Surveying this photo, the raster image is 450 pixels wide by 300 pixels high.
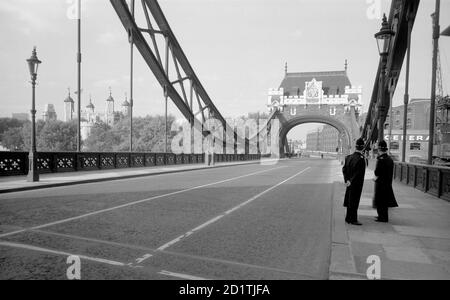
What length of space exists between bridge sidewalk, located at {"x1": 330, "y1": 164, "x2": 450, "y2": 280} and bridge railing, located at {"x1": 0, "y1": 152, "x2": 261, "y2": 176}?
13358mm

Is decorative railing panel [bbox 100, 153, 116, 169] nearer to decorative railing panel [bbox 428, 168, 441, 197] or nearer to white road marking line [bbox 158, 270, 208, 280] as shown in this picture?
decorative railing panel [bbox 428, 168, 441, 197]

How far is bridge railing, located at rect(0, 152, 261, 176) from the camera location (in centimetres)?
1423

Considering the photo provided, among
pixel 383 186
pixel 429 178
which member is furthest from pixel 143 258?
pixel 429 178

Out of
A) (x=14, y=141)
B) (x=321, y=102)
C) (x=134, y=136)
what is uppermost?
(x=321, y=102)

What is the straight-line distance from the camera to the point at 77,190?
10.6m

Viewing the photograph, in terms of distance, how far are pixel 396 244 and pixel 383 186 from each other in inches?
77.8

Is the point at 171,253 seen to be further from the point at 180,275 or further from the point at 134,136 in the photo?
the point at 134,136

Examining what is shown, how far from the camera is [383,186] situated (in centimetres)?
663

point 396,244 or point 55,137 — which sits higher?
point 55,137

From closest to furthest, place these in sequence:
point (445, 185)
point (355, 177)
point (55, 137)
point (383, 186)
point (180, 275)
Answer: point (180, 275) < point (355, 177) < point (383, 186) < point (445, 185) < point (55, 137)

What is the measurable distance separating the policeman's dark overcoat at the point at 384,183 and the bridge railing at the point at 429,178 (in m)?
4.07

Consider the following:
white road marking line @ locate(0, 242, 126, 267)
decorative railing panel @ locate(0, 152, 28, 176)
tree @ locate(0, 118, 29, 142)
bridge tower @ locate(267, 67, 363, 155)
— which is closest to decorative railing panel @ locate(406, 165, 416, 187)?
white road marking line @ locate(0, 242, 126, 267)

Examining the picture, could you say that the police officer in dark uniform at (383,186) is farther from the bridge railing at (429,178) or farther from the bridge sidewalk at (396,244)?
the bridge railing at (429,178)
